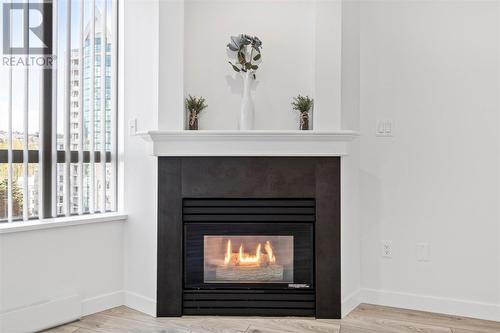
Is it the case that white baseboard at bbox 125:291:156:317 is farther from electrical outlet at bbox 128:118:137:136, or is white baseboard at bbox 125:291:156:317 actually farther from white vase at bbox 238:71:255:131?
white vase at bbox 238:71:255:131

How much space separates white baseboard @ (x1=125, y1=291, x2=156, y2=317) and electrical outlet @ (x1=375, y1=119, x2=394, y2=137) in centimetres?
187

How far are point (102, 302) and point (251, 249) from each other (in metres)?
1.05

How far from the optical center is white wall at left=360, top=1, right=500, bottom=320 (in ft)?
9.55

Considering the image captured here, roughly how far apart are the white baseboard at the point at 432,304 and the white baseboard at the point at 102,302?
1.67 meters

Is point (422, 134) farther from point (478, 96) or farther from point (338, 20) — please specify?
point (338, 20)

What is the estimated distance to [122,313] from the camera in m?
3.00

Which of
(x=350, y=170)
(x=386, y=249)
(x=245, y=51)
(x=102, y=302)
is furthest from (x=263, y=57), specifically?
(x=102, y=302)

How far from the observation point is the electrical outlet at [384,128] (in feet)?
10.3

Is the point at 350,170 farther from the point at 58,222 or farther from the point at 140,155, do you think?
the point at 58,222

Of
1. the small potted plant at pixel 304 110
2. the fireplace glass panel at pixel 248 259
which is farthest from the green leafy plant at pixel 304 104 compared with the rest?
the fireplace glass panel at pixel 248 259

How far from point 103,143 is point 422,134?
84.9 inches

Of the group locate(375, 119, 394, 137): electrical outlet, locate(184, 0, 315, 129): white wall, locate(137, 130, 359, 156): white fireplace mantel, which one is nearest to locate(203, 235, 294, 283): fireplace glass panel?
locate(137, 130, 359, 156): white fireplace mantel

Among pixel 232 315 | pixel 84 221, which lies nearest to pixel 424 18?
pixel 232 315

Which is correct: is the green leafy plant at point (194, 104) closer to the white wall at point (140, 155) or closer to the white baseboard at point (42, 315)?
the white wall at point (140, 155)
